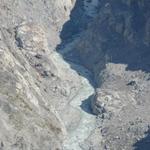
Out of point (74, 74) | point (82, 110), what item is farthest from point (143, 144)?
point (74, 74)

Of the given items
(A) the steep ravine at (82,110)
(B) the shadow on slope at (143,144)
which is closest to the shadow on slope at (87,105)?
(A) the steep ravine at (82,110)

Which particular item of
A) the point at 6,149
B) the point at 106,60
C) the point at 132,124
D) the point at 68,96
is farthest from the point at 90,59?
the point at 6,149

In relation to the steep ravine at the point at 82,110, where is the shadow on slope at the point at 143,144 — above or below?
above

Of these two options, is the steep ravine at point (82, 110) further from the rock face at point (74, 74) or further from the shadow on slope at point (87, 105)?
the rock face at point (74, 74)

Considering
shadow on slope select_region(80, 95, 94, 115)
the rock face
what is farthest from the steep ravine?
the rock face

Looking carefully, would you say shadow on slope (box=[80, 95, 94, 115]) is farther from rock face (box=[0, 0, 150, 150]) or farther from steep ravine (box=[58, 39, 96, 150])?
rock face (box=[0, 0, 150, 150])

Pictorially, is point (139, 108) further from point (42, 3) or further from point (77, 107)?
point (42, 3)

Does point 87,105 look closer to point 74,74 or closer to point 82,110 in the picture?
point 82,110

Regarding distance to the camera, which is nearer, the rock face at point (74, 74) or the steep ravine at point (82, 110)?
the rock face at point (74, 74)
